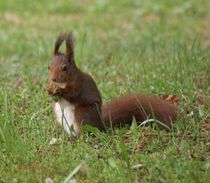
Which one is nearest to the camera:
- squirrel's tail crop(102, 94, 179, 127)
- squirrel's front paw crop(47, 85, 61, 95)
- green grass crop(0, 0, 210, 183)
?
green grass crop(0, 0, 210, 183)

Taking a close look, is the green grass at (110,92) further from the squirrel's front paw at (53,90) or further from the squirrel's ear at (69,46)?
the squirrel's ear at (69,46)

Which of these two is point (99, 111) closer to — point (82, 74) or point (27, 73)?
point (82, 74)

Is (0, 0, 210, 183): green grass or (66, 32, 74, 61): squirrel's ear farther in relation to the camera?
(66, 32, 74, 61): squirrel's ear

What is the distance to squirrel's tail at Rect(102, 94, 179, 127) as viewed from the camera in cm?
479

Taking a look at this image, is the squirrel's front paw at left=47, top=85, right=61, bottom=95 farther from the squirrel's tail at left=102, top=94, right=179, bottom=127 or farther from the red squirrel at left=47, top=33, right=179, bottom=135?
the squirrel's tail at left=102, top=94, right=179, bottom=127

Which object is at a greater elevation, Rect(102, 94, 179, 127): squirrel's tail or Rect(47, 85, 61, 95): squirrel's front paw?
Rect(47, 85, 61, 95): squirrel's front paw

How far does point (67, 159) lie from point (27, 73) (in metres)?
2.13

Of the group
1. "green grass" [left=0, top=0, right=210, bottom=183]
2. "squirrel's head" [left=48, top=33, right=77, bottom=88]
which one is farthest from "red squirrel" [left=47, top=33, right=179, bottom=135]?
"green grass" [left=0, top=0, right=210, bottom=183]

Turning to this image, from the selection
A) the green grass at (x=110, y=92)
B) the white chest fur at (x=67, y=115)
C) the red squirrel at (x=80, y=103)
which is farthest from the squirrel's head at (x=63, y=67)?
the green grass at (x=110, y=92)

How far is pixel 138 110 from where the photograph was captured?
16.0 feet

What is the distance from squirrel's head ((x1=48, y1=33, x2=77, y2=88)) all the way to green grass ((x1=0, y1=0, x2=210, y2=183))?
0.38 m

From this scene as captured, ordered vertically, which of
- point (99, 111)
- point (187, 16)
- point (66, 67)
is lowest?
point (187, 16)

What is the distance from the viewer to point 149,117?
4816mm

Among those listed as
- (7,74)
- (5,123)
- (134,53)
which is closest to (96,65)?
(134,53)
